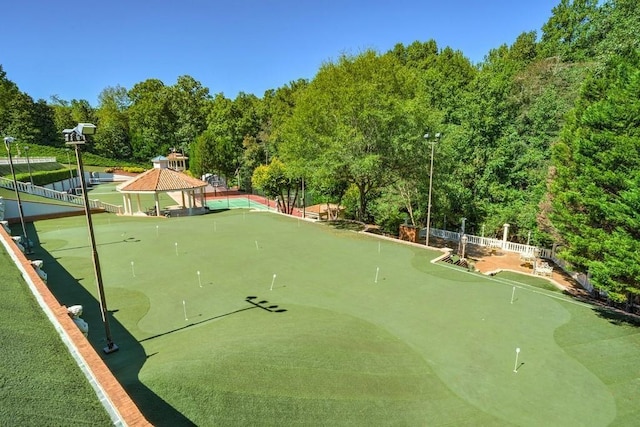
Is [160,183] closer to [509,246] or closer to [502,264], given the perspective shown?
[502,264]

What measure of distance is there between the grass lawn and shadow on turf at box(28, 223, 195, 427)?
0.13 feet

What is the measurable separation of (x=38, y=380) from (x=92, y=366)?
0.89 meters

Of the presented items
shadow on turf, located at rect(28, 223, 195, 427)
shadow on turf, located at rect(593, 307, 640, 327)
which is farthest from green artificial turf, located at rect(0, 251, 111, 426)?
shadow on turf, located at rect(593, 307, 640, 327)

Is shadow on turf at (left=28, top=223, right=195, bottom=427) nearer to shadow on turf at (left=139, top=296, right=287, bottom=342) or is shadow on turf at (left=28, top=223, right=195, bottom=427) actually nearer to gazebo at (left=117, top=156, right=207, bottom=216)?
shadow on turf at (left=139, top=296, right=287, bottom=342)

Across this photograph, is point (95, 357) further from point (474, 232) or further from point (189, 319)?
point (474, 232)

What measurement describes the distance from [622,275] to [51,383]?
16325 millimetres

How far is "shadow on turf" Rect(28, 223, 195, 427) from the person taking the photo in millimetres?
6688

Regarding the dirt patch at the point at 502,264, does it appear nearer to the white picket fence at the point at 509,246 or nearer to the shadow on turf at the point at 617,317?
the white picket fence at the point at 509,246

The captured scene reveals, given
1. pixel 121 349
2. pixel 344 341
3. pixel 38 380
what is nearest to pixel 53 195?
pixel 121 349

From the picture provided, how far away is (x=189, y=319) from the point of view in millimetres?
11328

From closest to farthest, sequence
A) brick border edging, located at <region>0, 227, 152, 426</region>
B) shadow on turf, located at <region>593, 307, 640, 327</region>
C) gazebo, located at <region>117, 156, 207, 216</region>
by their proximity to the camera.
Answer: brick border edging, located at <region>0, 227, 152, 426</region>
shadow on turf, located at <region>593, 307, 640, 327</region>
gazebo, located at <region>117, 156, 207, 216</region>

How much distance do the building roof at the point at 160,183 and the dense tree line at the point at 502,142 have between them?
266 inches

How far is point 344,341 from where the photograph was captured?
9961mm

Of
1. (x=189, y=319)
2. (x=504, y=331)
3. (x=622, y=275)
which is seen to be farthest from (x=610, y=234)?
(x=189, y=319)
